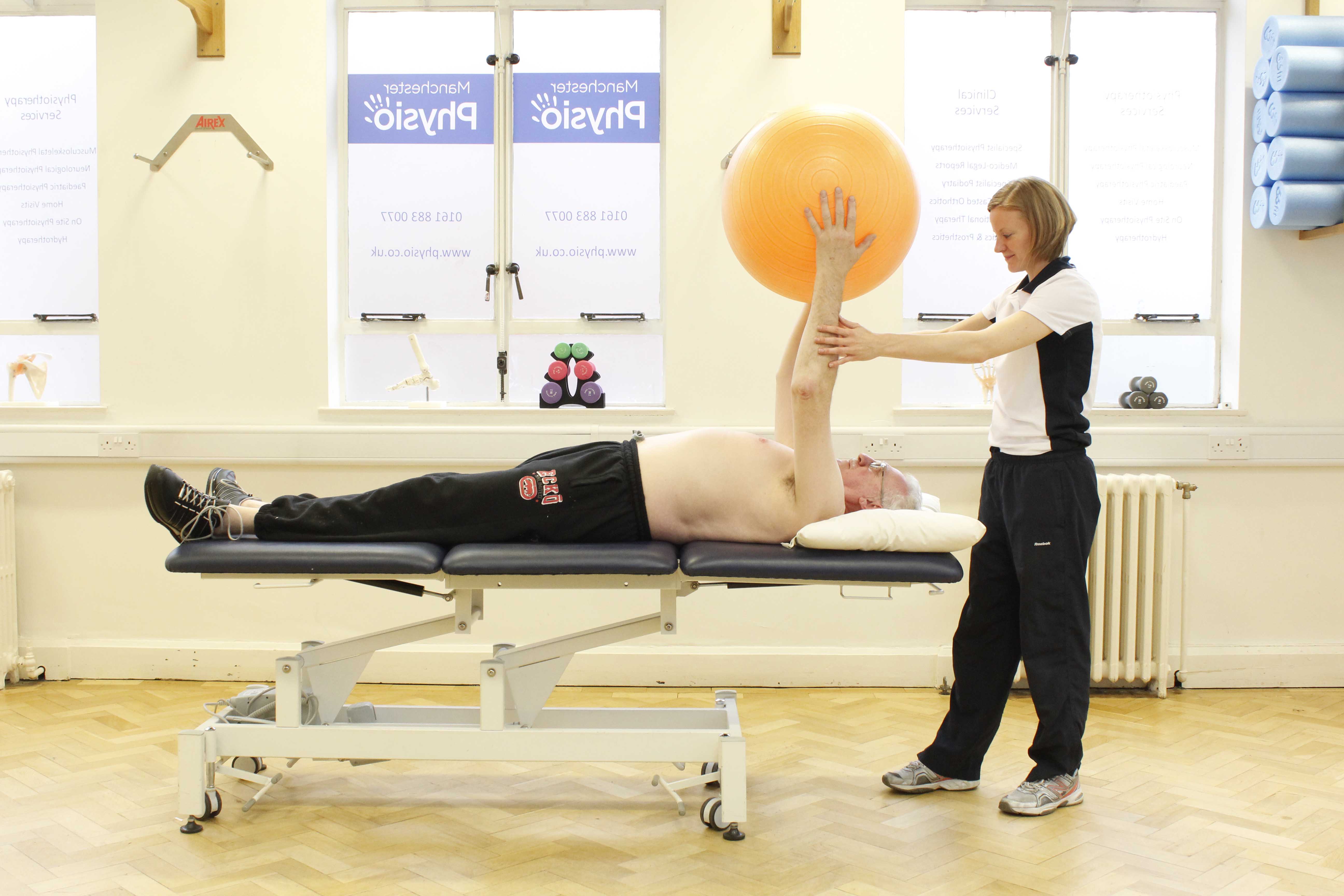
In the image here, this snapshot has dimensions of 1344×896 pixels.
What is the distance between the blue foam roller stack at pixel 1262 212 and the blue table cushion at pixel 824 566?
207 centimetres

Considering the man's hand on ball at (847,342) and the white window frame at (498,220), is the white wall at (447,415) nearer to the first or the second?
the white window frame at (498,220)

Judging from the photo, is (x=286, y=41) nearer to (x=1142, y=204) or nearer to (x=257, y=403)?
(x=257, y=403)

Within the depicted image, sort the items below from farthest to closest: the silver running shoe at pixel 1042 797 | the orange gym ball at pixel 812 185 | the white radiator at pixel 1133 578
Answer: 1. the white radiator at pixel 1133 578
2. the silver running shoe at pixel 1042 797
3. the orange gym ball at pixel 812 185

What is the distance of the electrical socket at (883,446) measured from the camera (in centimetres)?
320

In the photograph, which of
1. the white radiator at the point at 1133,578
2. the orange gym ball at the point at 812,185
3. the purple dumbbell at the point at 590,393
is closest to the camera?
the orange gym ball at the point at 812,185

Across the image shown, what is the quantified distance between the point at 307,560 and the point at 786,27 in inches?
91.9

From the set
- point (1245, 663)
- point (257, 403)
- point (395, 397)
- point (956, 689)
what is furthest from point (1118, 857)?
point (257, 403)

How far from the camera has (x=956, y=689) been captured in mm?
2320

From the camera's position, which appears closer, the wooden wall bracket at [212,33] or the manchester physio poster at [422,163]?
the wooden wall bracket at [212,33]

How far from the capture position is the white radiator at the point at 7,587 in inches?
124

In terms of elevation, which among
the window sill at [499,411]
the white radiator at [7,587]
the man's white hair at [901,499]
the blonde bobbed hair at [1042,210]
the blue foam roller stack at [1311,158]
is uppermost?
the blue foam roller stack at [1311,158]

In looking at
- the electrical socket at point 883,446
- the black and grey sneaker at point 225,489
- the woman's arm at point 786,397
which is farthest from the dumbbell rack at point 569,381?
the black and grey sneaker at point 225,489

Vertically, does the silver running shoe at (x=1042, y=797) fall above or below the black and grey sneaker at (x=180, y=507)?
below

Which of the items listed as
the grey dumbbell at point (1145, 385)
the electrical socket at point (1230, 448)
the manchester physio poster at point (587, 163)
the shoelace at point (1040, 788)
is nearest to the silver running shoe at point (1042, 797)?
the shoelace at point (1040, 788)
